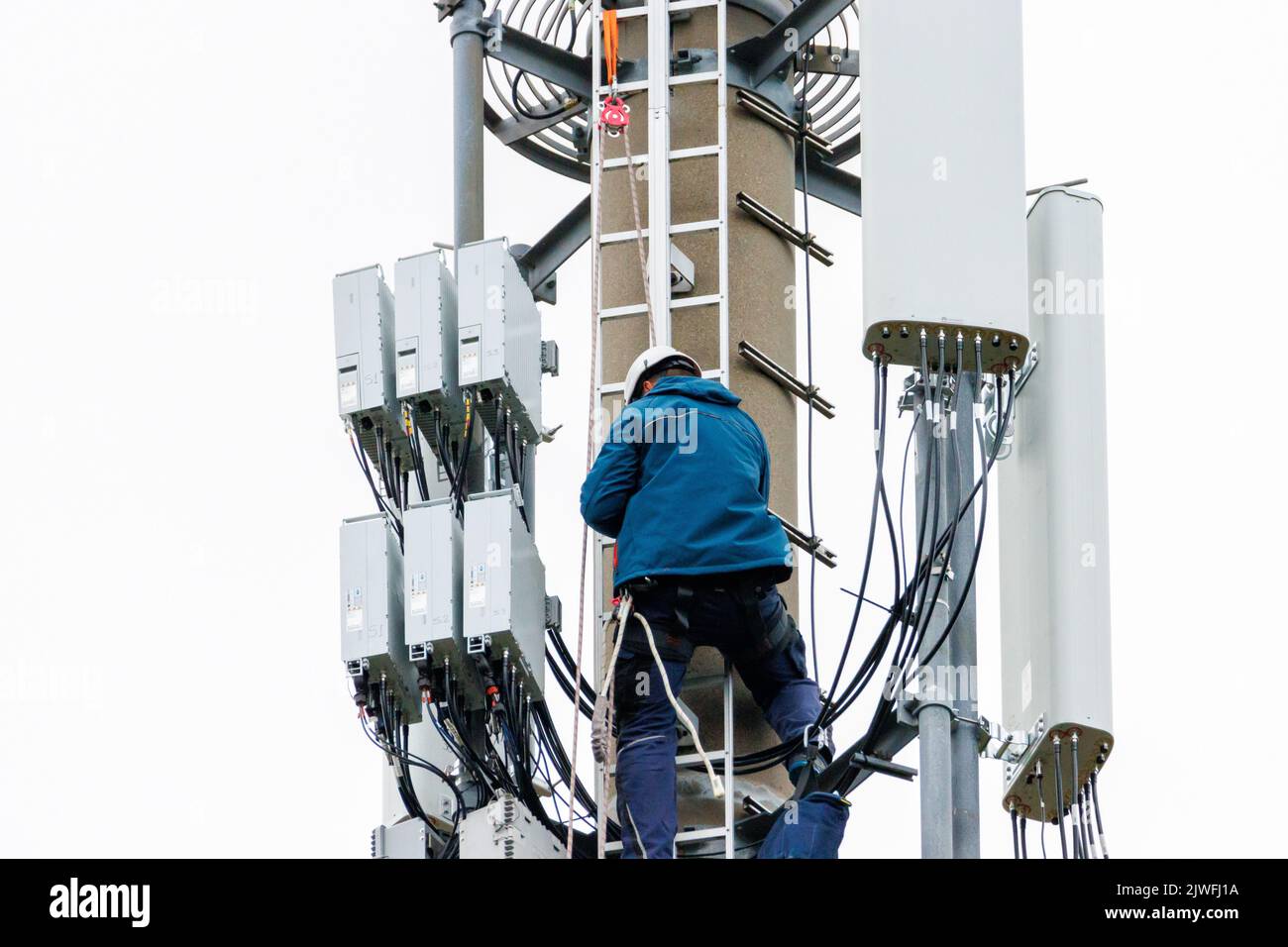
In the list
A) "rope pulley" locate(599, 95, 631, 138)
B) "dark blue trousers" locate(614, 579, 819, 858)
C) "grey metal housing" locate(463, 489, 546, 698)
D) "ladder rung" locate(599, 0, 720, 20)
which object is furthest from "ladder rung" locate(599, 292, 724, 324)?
"dark blue trousers" locate(614, 579, 819, 858)

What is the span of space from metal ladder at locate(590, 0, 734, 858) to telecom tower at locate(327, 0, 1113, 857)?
2cm

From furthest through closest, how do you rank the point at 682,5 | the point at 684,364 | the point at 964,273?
1. the point at 682,5
2. the point at 684,364
3. the point at 964,273

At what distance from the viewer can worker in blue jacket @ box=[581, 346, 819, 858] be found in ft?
46.9

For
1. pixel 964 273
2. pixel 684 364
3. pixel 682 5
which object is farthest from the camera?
pixel 682 5

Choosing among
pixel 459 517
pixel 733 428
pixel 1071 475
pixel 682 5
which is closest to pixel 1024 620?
pixel 1071 475

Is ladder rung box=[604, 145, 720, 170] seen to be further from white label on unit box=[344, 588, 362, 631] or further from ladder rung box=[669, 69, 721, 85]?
white label on unit box=[344, 588, 362, 631]

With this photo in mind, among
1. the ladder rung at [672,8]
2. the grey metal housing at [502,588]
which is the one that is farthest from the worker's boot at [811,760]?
the ladder rung at [672,8]

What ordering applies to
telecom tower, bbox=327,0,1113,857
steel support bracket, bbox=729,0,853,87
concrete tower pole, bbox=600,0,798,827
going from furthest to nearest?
1. steel support bracket, bbox=729,0,853,87
2. concrete tower pole, bbox=600,0,798,827
3. telecom tower, bbox=327,0,1113,857

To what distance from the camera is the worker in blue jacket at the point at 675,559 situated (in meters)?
14.3

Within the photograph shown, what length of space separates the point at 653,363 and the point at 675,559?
119cm

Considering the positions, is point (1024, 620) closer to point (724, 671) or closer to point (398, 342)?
point (724, 671)

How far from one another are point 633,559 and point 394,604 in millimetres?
1617

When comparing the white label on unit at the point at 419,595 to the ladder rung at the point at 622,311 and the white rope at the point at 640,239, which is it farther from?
the white rope at the point at 640,239

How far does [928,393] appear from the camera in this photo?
46.6 feet
